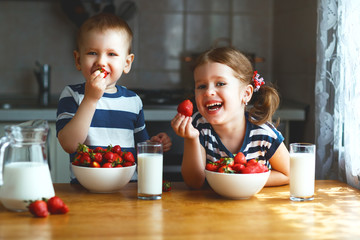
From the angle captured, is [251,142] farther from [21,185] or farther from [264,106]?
[21,185]

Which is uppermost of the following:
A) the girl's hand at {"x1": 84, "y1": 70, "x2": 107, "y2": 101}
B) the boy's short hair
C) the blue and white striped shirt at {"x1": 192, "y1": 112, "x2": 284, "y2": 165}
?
the boy's short hair

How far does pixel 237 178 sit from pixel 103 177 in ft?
1.21

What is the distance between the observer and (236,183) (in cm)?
133

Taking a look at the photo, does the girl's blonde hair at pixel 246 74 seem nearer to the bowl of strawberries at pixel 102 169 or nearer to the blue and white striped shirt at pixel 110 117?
the blue and white striped shirt at pixel 110 117

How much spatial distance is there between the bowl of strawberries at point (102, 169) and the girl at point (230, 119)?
196mm

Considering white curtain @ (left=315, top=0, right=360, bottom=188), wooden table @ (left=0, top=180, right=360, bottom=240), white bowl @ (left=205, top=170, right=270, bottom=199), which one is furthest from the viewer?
white curtain @ (left=315, top=0, right=360, bottom=188)

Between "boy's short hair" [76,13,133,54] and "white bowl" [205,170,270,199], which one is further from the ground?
"boy's short hair" [76,13,133,54]

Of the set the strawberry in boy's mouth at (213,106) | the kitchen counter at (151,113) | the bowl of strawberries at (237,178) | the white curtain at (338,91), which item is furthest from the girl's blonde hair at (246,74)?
the kitchen counter at (151,113)

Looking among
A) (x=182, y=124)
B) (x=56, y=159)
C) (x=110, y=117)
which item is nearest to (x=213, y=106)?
(x=182, y=124)

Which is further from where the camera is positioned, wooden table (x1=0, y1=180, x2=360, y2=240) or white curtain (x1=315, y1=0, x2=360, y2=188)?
white curtain (x1=315, y1=0, x2=360, y2=188)

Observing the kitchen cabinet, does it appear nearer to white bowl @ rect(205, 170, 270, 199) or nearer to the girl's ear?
the girl's ear

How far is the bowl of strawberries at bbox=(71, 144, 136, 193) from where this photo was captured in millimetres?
1375

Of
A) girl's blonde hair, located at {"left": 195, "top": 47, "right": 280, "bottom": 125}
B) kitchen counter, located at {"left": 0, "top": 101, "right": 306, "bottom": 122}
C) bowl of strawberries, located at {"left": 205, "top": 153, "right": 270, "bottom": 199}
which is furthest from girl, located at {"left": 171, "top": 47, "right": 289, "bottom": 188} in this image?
kitchen counter, located at {"left": 0, "top": 101, "right": 306, "bottom": 122}

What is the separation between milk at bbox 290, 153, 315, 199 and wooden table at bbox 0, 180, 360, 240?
31mm
